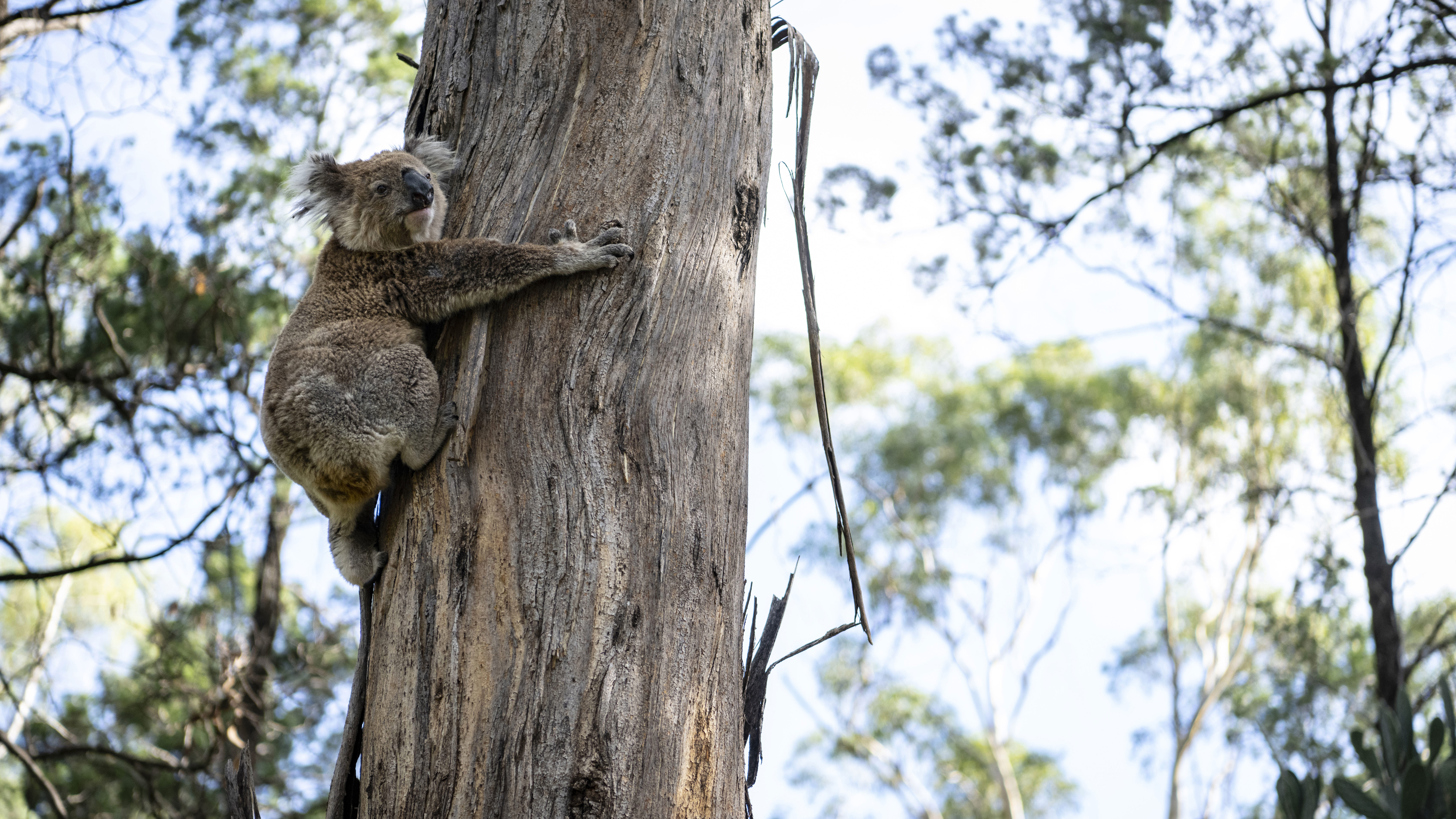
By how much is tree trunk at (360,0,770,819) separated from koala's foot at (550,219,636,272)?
1.0 inches

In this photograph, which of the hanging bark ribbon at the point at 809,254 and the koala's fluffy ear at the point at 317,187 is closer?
the hanging bark ribbon at the point at 809,254

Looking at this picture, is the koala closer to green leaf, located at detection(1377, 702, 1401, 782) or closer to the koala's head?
the koala's head

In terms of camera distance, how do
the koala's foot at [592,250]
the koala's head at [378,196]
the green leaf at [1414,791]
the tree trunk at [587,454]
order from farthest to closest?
the green leaf at [1414,791], the koala's head at [378,196], the koala's foot at [592,250], the tree trunk at [587,454]

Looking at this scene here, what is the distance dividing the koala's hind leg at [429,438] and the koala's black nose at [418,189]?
79cm

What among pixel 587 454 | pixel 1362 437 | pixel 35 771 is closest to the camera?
pixel 587 454

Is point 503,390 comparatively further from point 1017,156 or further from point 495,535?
point 1017,156

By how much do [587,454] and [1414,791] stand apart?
4.21m

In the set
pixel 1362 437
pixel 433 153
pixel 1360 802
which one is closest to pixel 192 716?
pixel 433 153

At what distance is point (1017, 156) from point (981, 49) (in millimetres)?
778

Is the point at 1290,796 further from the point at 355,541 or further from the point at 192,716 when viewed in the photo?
the point at 192,716

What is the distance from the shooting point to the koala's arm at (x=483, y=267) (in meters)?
2.22

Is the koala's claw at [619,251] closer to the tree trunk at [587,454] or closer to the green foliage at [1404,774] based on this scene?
the tree trunk at [587,454]

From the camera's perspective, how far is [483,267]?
2.34 metres

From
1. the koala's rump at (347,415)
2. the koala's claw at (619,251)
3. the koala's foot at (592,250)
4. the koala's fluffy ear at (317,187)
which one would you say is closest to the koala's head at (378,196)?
the koala's fluffy ear at (317,187)
